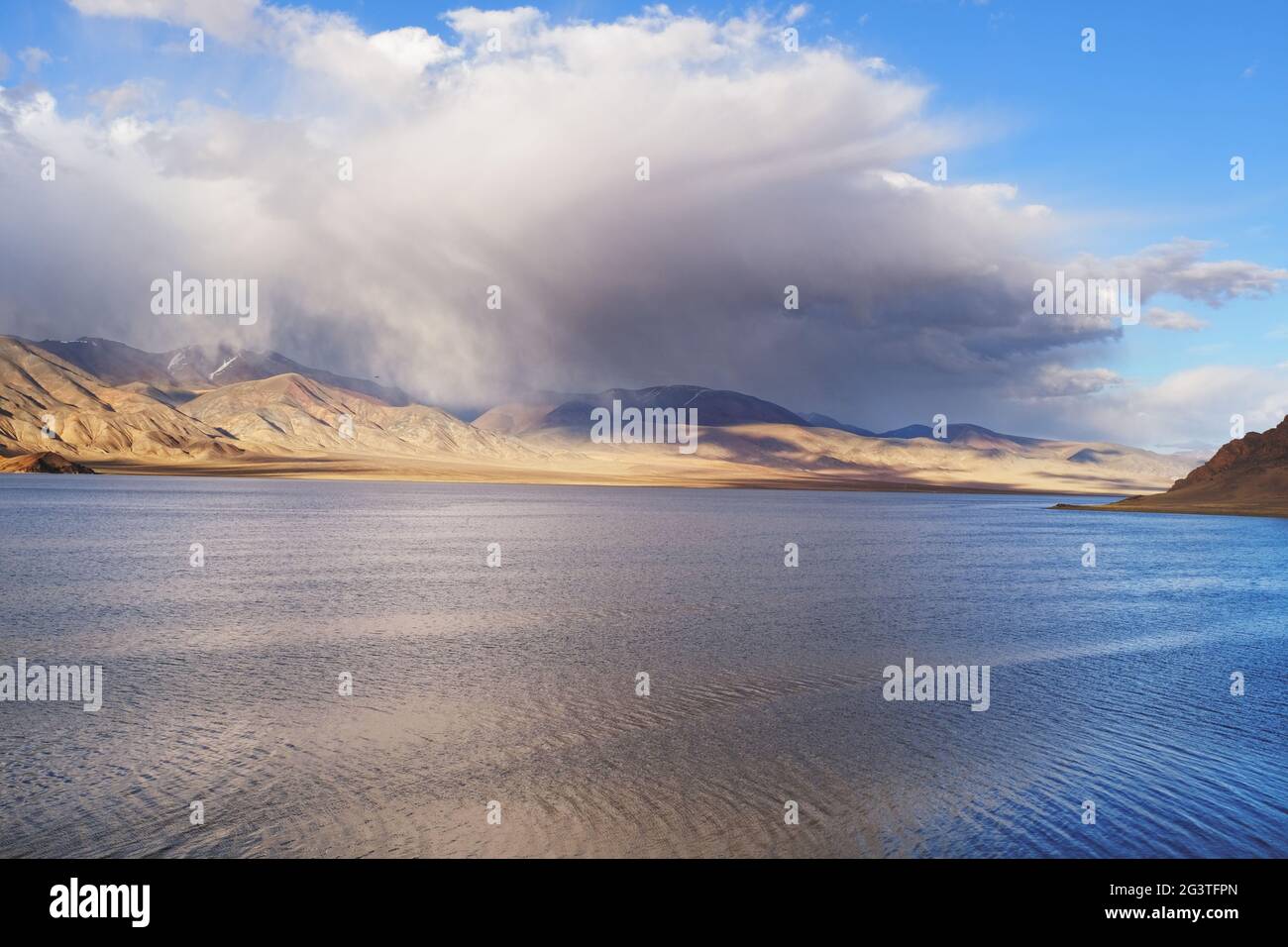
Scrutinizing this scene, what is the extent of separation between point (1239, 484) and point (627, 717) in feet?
424

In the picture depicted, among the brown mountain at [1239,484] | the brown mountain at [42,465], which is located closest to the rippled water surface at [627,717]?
the brown mountain at [1239,484]

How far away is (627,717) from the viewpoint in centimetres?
1477

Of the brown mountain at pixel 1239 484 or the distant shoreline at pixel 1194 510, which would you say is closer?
the distant shoreline at pixel 1194 510

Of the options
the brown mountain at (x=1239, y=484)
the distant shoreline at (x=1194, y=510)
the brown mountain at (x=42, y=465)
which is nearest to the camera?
the distant shoreline at (x=1194, y=510)

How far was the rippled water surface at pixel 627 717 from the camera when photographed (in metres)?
10.2

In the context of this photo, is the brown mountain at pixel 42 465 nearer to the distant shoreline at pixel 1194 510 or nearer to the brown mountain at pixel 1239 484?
the distant shoreline at pixel 1194 510

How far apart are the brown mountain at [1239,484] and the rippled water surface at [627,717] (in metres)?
89.8

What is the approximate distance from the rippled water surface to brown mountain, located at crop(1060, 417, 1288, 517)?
89.8 meters

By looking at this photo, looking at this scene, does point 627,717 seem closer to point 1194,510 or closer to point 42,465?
point 1194,510

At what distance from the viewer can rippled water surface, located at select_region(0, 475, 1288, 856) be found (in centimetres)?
1020

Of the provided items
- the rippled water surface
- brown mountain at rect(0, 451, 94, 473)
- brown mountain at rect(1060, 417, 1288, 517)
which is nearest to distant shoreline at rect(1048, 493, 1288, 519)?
brown mountain at rect(1060, 417, 1288, 517)

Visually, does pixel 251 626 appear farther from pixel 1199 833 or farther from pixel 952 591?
pixel 952 591

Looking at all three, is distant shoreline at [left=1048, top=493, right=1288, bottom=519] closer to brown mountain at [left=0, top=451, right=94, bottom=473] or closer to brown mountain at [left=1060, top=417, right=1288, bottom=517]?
brown mountain at [left=1060, top=417, right=1288, bottom=517]
